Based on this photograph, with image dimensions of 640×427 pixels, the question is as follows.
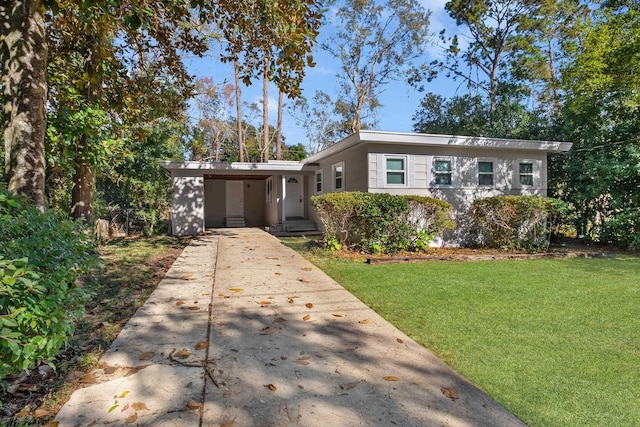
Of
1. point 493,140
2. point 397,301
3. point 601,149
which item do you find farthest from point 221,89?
point 397,301

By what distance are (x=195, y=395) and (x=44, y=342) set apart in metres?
0.99

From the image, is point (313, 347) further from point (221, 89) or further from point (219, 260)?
point (221, 89)

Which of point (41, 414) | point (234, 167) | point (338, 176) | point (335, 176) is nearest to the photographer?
point (41, 414)

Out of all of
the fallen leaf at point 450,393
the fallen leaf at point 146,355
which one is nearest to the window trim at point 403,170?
the fallen leaf at point 450,393

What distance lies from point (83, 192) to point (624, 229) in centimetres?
1301

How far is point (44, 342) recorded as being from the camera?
5.33ft

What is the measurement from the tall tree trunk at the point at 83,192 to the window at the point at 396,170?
22.4 feet

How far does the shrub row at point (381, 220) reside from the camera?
26.5ft

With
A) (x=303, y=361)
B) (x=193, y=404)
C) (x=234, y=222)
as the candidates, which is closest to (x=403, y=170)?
(x=303, y=361)

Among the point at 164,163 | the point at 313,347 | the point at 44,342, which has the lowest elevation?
the point at 313,347

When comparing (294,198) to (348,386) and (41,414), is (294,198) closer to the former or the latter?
(348,386)

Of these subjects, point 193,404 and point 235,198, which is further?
point 235,198

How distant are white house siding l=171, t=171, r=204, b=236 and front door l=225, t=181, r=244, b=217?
3.82 m

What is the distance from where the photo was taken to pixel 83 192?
269 inches
